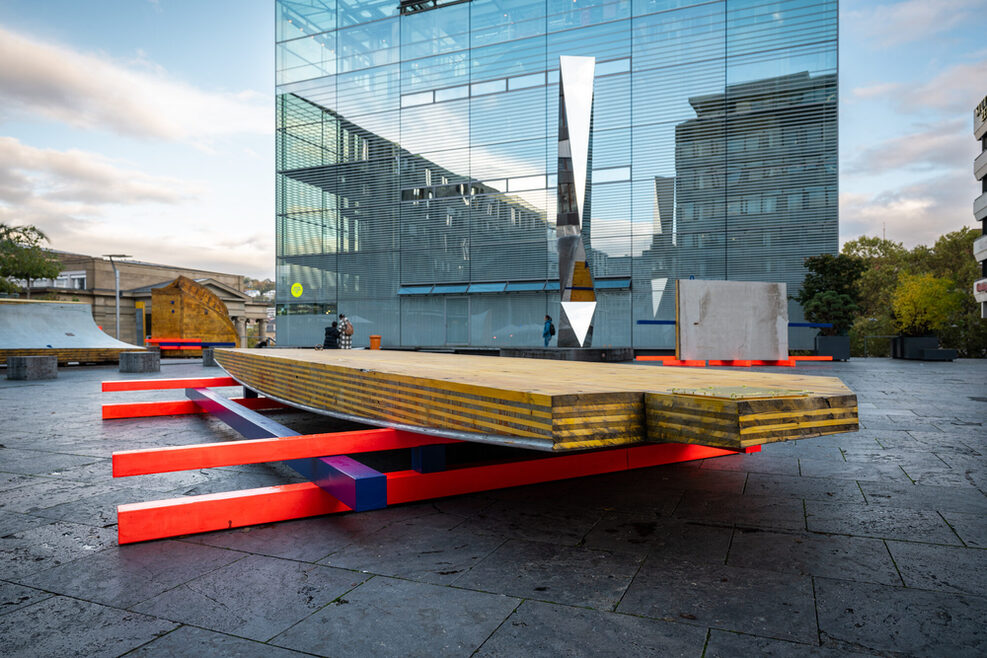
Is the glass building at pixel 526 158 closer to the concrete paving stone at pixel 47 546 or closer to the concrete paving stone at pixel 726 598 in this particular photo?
the concrete paving stone at pixel 726 598

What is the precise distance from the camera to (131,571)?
2455 millimetres

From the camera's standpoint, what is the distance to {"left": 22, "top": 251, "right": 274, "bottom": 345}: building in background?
52688 millimetres

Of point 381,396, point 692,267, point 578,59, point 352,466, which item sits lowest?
point 352,466

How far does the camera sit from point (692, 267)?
74.6 ft

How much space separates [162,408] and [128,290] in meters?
67.1

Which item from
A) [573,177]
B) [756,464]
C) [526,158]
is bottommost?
[756,464]

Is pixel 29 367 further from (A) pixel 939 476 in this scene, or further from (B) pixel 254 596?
(A) pixel 939 476

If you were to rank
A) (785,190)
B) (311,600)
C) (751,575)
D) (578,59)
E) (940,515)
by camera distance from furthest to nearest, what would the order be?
(785,190)
(578,59)
(940,515)
(751,575)
(311,600)

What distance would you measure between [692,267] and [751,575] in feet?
71.2

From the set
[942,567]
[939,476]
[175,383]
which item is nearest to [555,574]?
[942,567]

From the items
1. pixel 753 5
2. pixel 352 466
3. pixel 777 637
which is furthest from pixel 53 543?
pixel 753 5

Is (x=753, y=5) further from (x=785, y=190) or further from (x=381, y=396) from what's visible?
(x=381, y=396)

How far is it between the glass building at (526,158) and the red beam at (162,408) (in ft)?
60.2

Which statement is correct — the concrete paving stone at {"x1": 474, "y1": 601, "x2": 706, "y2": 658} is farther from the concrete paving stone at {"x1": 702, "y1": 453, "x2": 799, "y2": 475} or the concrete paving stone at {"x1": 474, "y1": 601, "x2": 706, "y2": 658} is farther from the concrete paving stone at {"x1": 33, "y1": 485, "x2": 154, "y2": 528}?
the concrete paving stone at {"x1": 702, "y1": 453, "x2": 799, "y2": 475}
